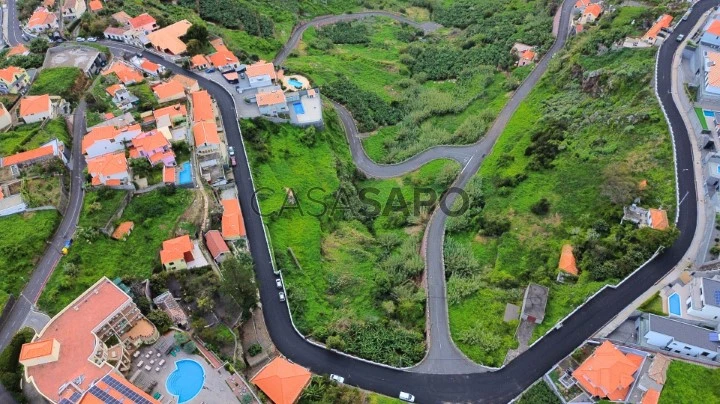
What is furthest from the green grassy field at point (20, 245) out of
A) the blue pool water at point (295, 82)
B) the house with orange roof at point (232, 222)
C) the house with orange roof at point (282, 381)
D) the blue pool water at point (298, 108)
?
the blue pool water at point (295, 82)

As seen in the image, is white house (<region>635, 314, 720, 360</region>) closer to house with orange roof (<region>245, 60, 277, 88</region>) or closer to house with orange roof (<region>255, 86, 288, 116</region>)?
house with orange roof (<region>255, 86, 288, 116</region>)

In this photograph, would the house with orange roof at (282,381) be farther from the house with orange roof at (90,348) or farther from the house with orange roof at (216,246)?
the house with orange roof at (216,246)

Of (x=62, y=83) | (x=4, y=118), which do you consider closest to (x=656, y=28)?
(x=62, y=83)

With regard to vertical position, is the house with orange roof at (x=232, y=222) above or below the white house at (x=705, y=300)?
below

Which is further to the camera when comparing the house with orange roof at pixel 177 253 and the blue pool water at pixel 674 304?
the house with orange roof at pixel 177 253

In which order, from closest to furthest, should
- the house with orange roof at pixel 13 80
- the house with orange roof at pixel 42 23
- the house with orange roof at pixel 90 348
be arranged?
the house with orange roof at pixel 90 348, the house with orange roof at pixel 13 80, the house with orange roof at pixel 42 23

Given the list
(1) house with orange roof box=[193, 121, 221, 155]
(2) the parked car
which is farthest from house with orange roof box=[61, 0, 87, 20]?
(2) the parked car
